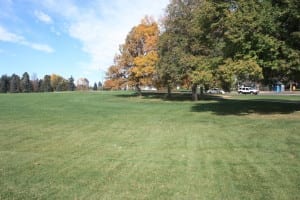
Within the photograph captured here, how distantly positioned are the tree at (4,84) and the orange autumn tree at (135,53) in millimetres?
89988

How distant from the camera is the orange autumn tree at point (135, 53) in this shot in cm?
4922

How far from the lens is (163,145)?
1253cm

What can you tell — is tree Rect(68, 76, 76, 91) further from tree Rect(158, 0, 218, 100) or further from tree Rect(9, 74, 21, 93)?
tree Rect(158, 0, 218, 100)

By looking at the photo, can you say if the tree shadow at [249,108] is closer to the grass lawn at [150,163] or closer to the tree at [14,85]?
the grass lawn at [150,163]

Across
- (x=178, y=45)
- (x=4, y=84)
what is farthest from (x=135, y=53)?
(x=4, y=84)

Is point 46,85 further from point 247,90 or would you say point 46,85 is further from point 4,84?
point 247,90

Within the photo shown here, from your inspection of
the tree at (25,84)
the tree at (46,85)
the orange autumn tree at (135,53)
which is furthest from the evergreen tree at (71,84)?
the orange autumn tree at (135,53)

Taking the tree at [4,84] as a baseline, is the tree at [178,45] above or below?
above

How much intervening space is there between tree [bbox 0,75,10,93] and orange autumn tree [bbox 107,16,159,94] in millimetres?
89988

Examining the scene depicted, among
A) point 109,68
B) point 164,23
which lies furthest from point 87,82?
point 164,23

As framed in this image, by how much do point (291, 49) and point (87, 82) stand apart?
16169 cm

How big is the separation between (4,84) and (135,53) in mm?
93052

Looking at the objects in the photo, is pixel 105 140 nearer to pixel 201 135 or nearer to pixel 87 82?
pixel 201 135

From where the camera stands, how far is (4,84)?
133 m
